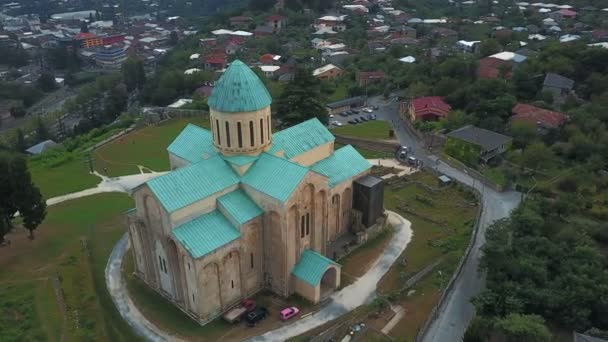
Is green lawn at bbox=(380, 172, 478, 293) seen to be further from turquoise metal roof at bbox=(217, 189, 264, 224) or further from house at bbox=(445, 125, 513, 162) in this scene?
turquoise metal roof at bbox=(217, 189, 264, 224)

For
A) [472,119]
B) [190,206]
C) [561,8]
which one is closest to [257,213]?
[190,206]

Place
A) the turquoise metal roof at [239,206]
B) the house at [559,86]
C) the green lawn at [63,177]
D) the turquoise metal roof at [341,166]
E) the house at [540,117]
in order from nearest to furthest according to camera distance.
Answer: the turquoise metal roof at [239,206], the turquoise metal roof at [341,166], the green lawn at [63,177], the house at [540,117], the house at [559,86]

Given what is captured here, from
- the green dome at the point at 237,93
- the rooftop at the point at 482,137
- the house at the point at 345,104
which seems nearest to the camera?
the green dome at the point at 237,93

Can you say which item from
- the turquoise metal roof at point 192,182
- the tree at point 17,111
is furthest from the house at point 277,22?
the turquoise metal roof at point 192,182

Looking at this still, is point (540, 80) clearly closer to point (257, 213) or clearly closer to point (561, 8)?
point (257, 213)

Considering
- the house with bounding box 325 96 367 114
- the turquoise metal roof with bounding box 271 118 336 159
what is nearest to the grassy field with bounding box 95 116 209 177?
the house with bounding box 325 96 367 114

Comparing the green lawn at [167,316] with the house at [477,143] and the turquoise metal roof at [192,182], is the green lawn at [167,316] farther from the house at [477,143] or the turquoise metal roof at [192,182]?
the house at [477,143]

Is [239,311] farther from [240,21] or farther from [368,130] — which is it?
[240,21]
